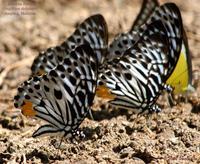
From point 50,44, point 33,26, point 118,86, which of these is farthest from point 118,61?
point 33,26

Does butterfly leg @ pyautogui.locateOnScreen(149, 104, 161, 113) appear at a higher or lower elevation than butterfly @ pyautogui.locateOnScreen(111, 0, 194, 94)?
lower

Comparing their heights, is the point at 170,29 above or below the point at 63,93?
above

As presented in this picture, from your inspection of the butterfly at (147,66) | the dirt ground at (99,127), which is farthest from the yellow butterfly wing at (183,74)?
the butterfly at (147,66)

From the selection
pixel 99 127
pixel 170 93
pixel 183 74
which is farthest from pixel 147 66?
pixel 99 127

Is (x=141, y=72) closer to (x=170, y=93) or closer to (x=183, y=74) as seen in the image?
(x=170, y=93)

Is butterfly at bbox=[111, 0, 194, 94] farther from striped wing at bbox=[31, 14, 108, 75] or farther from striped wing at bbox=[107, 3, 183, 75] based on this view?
striped wing at bbox=[31, 14, 108, 75]

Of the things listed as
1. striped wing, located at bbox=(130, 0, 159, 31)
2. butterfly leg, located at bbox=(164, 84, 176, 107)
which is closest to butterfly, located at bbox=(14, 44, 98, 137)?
butterfly leg, located at bbox=(164, 84, 176, 107)

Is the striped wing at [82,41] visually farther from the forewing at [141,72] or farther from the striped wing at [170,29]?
the forewing at [141,72]
